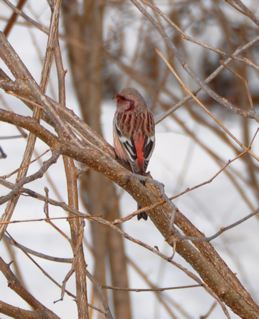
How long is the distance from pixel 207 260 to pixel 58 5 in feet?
3.44

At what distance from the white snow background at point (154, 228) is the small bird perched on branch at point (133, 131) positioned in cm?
296

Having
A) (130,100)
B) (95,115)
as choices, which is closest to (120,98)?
(130,100)

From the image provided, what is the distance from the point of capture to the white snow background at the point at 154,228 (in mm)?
9039

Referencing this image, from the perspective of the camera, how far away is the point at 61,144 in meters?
2.51

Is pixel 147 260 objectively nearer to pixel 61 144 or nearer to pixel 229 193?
pixel 229 193

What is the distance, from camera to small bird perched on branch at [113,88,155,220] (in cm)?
407

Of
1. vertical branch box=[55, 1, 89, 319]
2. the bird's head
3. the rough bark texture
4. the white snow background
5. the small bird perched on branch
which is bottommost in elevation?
vertical branch box=[55, 1, 89, 319]

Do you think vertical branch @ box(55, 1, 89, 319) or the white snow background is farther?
the white snow background

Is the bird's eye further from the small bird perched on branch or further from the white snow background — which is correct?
the white snow background

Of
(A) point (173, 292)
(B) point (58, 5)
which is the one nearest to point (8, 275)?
(B) point (58, 5)

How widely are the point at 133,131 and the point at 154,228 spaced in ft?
20.7

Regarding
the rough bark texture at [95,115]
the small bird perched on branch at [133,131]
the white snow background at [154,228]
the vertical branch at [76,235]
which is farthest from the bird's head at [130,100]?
the white snow background at [154,228]

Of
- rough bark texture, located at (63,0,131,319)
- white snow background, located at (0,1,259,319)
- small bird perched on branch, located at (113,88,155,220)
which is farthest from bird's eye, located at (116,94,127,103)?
A: white snow background, located at (0,1,259,319)

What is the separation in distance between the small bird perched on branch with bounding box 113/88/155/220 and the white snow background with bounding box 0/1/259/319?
9.73 feet
